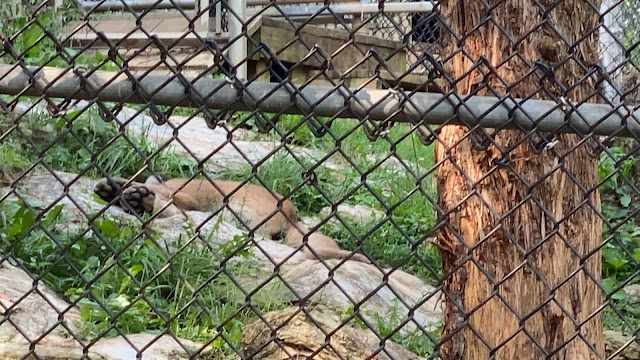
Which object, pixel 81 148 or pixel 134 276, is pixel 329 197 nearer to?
pixel 134 276

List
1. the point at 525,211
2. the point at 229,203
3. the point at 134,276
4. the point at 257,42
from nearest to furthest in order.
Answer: the point at 525,211, the point at 134,276, the point at 229,203, the point at 257,42

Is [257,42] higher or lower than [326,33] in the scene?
lower

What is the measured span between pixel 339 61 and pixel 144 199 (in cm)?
345

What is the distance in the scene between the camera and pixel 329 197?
4.05 meters

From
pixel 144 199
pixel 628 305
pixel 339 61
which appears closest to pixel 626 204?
pixel 628 305

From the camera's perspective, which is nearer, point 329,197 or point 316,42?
point 329,197

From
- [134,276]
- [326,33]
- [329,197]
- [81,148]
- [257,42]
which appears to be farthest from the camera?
[326,33]

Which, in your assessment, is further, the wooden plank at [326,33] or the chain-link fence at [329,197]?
the wooden plank at [326,33]

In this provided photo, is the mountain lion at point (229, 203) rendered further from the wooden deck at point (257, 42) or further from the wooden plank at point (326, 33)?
the wooden plank at point (326, 33)

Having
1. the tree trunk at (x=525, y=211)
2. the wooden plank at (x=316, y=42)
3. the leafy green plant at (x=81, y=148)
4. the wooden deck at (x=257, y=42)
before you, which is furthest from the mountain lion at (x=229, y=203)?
the tree trunk at (x=525, y=211)

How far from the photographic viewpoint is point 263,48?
2.08 m

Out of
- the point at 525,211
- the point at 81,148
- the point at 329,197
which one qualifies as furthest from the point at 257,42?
the point at 525,211

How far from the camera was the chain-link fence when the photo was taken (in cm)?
219

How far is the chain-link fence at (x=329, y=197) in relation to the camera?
7.18 feet
